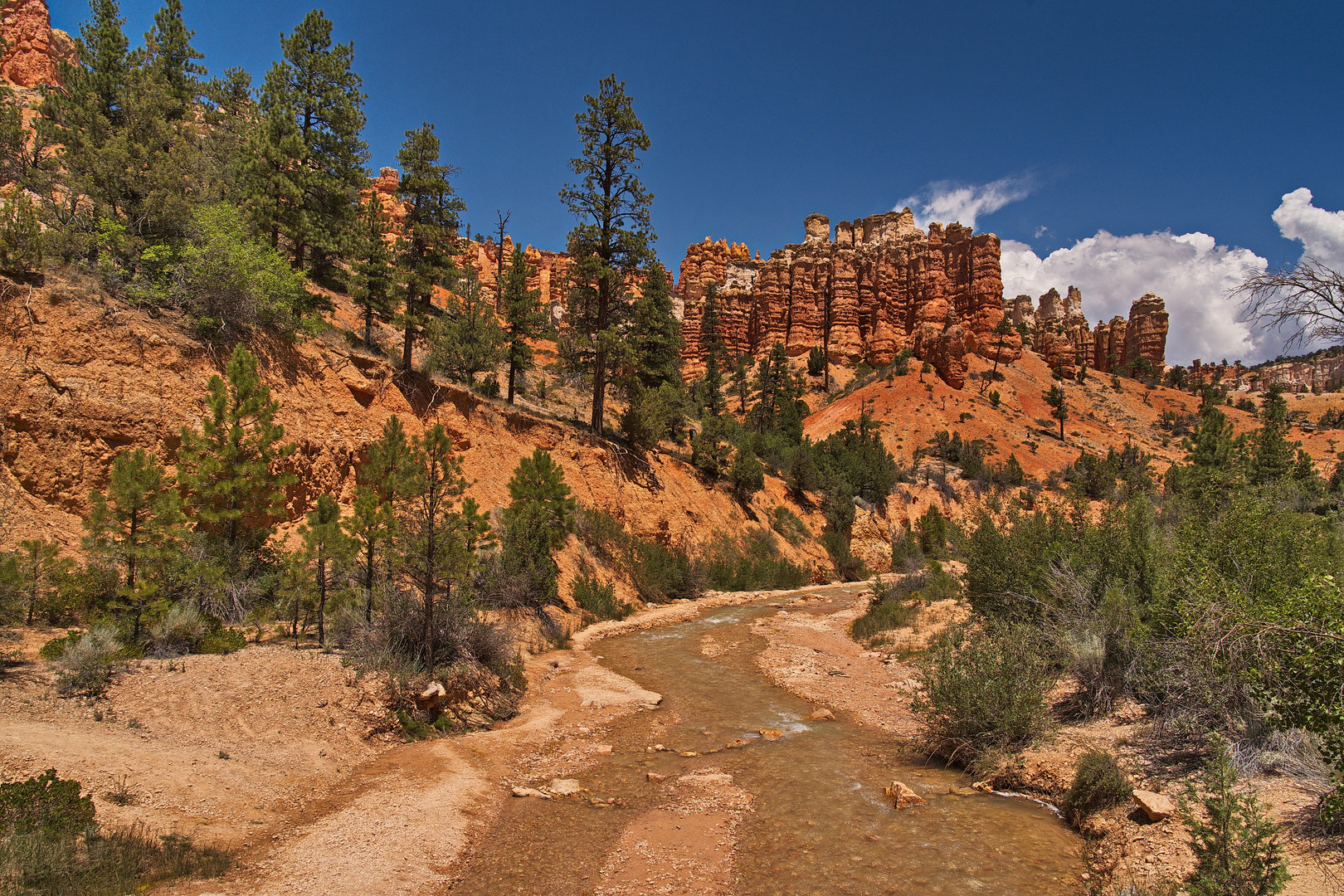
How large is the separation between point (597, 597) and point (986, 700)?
523 inches

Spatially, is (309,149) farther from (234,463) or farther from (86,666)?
(86,666)

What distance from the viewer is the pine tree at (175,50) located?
23750 mm

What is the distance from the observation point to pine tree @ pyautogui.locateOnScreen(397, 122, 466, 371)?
70.4 feet

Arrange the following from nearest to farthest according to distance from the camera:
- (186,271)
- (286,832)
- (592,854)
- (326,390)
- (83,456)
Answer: (286,832) < (592,854) < (83,456) < (186,271) < (326,390)

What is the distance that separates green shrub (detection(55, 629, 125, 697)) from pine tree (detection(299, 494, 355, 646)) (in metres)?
2.77

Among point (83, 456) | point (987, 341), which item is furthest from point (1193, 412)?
point (83, 456)

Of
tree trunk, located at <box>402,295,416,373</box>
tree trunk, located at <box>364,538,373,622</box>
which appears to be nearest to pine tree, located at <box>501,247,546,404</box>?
tree trunk, located at <box>402,295,416,373</box>

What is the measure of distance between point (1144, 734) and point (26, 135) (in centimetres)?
3774

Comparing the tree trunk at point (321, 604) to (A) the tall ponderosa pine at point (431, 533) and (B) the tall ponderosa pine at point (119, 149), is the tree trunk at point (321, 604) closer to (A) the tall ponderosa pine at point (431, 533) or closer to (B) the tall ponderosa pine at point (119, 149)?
(A) the tall ponderosa pine at point (431, 533)

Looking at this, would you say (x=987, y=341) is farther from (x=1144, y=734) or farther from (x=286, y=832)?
(x=286, y=832)

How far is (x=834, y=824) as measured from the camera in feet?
22.6

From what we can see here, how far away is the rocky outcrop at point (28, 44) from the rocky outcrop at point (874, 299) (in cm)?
6166

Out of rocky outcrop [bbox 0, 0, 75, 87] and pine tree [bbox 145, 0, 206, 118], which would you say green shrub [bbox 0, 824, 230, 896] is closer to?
pine tree [bbox 145, 0, 206, 118]

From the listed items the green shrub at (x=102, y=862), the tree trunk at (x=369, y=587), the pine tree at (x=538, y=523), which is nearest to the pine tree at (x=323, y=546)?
the tree trunk at (x=369, y=587)
